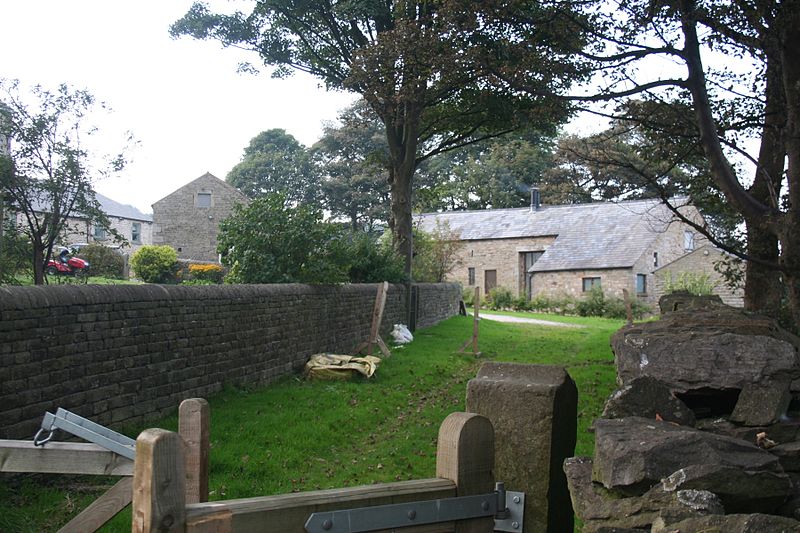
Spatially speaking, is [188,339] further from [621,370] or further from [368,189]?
[368,189]

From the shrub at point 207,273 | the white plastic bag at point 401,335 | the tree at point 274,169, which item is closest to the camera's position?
the white plastic bag at point 401,335

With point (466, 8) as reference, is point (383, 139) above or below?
above

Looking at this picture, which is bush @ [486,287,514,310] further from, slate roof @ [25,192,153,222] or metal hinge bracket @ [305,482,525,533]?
metal hinge bracket @ [305,482,525,533]

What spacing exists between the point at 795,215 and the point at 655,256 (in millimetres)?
38017

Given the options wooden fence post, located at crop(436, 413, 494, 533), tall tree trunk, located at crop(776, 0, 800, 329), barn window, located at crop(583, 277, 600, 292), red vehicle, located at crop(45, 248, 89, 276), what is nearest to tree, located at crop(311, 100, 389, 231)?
barn window, located at crop(583, 277, 600, 292)

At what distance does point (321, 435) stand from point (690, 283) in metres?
33.7

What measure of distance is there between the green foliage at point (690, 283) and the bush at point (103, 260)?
26.7 metres

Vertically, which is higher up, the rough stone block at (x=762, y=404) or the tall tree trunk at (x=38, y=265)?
the tall tree trunk at (x=38, y=265)

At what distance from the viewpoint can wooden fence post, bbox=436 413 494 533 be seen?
2414 mm

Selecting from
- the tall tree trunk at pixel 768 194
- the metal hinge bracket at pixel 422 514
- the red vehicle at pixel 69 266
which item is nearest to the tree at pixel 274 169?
the red vehicle at pixel 69 266

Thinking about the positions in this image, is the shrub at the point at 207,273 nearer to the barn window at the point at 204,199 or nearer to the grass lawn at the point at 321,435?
the barn window at the point at 204,199

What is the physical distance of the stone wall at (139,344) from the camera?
22.9ft

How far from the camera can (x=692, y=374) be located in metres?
5.61

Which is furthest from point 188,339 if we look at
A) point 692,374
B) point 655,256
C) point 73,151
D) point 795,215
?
point 655,256
